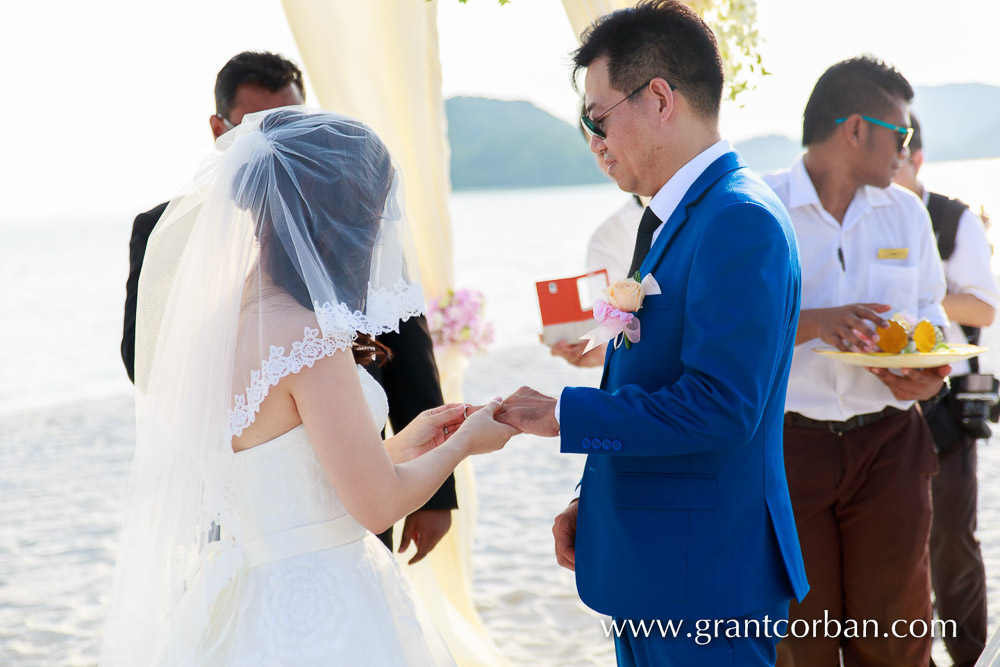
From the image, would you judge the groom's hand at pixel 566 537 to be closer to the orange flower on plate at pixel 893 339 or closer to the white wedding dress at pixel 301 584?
the white wedding dress at pixel 301 584

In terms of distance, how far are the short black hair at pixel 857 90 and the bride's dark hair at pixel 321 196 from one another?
1.91 metres

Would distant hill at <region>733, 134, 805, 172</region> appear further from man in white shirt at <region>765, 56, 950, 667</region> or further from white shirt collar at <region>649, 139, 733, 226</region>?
white shirt collar at <region>649, 139, 733, 226</region>

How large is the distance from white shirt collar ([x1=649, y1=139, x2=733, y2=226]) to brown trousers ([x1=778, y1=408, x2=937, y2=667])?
1.53 meters

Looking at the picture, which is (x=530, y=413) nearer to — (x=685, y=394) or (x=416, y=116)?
(x=685, y=394)

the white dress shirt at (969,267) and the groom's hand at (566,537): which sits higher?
the white dress shirt at (969,267)

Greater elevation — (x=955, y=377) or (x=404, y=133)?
(x=404, y=133)

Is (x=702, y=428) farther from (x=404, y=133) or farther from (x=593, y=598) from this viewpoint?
(x=404, y=133)

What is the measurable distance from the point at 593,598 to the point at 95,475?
26.0ft

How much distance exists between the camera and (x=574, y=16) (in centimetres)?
400

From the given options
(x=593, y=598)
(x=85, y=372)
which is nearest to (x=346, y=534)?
(x=593, y=598)

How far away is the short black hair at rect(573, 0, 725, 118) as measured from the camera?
2.19 metres

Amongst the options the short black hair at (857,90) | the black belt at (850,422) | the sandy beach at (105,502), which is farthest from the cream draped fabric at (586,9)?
the sandy beach at (105,502)

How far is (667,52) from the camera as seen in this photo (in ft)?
7.17

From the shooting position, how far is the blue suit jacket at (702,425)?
6.37ft
